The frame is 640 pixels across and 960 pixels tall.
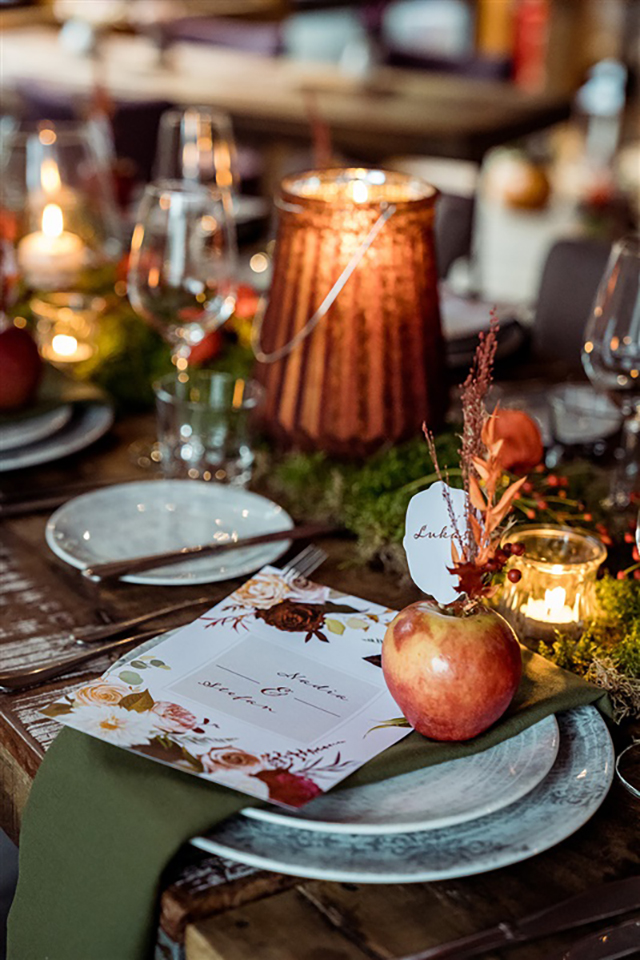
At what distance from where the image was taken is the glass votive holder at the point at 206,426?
1128 mm

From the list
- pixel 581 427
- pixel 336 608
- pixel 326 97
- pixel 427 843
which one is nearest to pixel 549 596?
pixel 336 608

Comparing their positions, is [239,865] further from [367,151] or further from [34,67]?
[34,67]

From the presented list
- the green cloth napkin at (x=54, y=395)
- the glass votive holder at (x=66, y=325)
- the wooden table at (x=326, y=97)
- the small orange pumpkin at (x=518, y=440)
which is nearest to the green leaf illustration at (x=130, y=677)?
the small orange pumpkin at (x=518, y=440)

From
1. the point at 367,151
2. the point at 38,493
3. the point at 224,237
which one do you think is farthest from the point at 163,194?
the point at 367,151

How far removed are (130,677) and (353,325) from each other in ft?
1.66

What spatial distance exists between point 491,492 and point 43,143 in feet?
4.36

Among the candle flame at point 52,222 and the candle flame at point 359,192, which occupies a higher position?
the candle flame at point 359,192

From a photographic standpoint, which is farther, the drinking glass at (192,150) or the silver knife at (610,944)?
the drinking glass at (192,150)

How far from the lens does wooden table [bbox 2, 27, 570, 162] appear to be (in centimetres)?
329

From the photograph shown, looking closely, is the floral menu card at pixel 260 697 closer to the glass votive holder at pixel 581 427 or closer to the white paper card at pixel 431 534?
the white paper card at pixel 431 534

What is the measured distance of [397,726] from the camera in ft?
2.33

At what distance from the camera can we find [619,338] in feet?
3.61

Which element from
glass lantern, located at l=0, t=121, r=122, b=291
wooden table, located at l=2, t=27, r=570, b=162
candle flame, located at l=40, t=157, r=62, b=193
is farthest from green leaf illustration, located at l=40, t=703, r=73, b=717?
wooden table, located at l=2, t=27, r=570, b=162

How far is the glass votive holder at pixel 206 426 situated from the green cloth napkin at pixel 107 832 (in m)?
0.48
